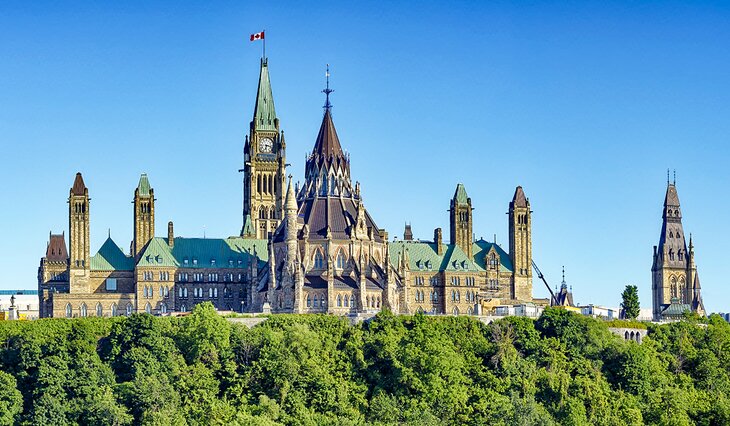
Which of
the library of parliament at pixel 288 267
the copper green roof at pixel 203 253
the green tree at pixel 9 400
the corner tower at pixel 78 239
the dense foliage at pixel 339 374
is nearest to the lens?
the green tree at pixel 9 400

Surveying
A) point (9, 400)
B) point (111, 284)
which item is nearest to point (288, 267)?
point (111, 284)

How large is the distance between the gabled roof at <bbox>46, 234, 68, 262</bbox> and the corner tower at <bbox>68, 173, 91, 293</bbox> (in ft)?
10.1

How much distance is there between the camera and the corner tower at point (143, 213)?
627 feet

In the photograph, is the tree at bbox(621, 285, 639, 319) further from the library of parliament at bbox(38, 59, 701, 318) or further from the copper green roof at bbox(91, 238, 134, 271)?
the copper green roof at bbox(91, 238, 134, 271)

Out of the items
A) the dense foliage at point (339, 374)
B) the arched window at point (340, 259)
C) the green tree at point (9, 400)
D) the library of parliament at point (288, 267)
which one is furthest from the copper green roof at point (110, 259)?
the green tree at point (9, 400)

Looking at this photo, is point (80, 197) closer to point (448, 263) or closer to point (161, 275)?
point (161, 275)

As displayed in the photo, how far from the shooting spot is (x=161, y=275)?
18700 cm

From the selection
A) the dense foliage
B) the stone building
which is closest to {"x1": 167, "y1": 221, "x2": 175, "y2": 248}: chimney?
the stone building

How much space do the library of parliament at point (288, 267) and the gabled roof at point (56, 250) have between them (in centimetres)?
11

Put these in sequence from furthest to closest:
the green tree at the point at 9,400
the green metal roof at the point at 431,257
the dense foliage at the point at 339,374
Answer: the green metal roof at the point at 431,257, the dense foliage at the point at 339,374, the green tree at the point at 9,400

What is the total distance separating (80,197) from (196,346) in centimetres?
3760

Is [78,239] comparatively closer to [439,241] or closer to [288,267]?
[288,267]

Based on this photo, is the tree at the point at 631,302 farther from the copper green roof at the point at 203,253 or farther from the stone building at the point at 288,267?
the copper green roof at the point at 203,253

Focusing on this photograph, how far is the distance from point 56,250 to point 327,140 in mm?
30916
